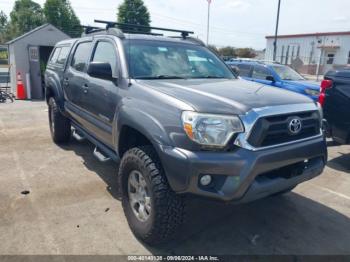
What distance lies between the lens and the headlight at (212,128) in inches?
98.8

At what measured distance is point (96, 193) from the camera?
4062 millimetres

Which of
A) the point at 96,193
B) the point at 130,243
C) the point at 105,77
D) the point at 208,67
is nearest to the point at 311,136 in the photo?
the point at 208,67

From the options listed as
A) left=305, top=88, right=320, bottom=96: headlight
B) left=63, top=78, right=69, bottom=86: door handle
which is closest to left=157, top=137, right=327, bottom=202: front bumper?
left=63, top=78, right=69, bottom=86: door handle

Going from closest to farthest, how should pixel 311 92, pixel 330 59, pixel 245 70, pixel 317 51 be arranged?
pixel 311 92, pixel 245 70, pixel 330 59, pixel 317 51

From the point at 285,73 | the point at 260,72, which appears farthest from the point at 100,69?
the point at 285,73

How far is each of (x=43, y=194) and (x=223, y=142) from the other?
2.56 meters

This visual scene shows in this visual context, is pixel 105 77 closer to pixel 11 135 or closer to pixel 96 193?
pixel 96 193

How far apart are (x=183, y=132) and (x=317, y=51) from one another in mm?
42235

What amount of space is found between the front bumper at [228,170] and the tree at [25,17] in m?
64.2

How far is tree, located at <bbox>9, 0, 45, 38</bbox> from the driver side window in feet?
203

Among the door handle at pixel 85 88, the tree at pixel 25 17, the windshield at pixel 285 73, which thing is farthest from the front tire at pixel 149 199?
the tree at pixel 25 17

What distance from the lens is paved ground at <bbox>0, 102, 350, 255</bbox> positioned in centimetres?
301

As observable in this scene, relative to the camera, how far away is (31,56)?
13.0 meters

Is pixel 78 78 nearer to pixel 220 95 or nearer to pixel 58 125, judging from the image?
pixel 58 125
